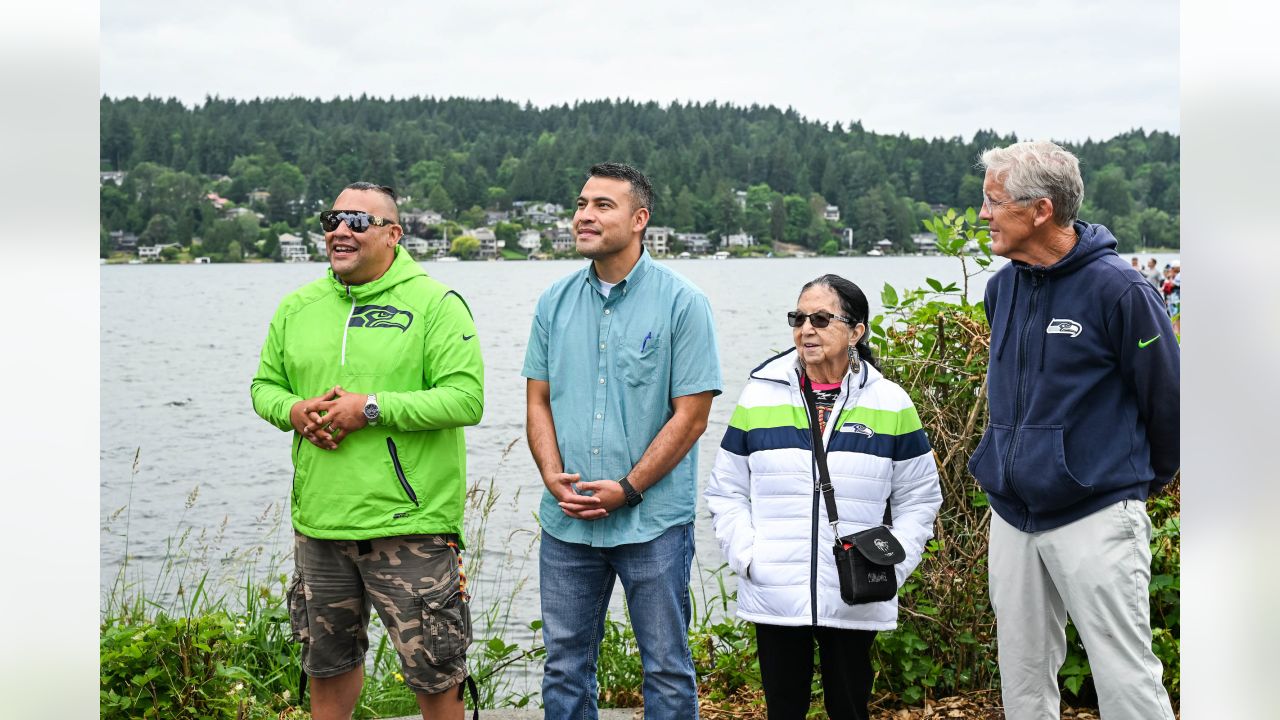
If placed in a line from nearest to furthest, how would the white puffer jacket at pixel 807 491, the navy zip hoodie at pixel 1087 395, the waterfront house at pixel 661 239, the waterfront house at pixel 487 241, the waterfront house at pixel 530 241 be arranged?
1. the navy zip hoodie at pixel 1087 395
2. the white puffer jacket at pixel 807 491
3. the waterfront house at pixel 661 239
4. the waterfront house at pixel 530 241
5. the waterfront house at pixel 487 241

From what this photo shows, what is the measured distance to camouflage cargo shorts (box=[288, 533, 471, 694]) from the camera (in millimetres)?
3426

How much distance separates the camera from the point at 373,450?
3443 millimetres

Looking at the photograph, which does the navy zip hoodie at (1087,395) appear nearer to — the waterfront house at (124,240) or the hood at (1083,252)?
the hood at (1083,252)

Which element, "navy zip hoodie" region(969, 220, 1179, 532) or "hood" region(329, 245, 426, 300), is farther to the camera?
"hood" region(329, 245, 426, 300)

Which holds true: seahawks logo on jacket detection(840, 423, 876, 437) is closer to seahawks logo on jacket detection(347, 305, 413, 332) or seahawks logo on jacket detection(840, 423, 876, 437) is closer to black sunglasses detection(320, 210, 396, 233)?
seahawks logo on jacket detection(347, 305, 413, 332)

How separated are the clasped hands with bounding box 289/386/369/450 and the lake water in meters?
1.87

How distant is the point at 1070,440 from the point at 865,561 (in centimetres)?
64

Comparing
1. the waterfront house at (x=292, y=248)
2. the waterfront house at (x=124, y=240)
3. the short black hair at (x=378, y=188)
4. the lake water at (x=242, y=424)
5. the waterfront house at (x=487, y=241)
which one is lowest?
the lake water at (x=242, y=424)

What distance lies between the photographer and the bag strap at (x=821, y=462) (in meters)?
3.22

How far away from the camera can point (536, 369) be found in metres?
3.59

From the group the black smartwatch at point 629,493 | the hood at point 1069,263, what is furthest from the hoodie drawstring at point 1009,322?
the black smartwatch at point 629,493

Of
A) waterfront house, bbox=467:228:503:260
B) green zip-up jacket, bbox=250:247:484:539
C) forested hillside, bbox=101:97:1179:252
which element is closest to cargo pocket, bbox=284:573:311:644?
green zip-up jacket, bbox=250:247:484:539

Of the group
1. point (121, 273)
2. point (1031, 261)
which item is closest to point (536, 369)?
point (1031, 261)

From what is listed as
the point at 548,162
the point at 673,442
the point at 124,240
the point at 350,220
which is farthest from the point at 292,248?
the point at 673,442
